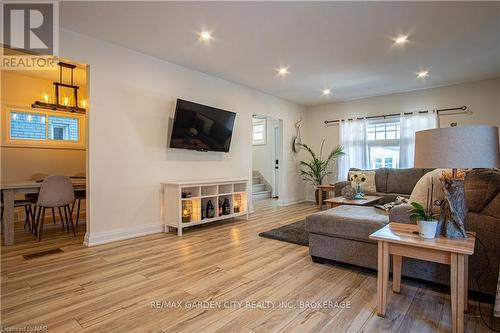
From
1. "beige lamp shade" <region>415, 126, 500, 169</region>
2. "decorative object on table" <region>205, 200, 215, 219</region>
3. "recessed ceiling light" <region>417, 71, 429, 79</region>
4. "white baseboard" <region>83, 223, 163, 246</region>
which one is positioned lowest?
"white baseboard" <region>83, 223, 163, 246</region>

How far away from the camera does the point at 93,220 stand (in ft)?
10.6

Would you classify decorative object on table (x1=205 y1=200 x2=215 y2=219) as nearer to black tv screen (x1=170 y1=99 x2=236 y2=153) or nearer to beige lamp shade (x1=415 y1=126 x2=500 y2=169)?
black tv screen (x1=170 y1=99 x2=236 y2=153)

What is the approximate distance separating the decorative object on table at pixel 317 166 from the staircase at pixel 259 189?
4.21 ft

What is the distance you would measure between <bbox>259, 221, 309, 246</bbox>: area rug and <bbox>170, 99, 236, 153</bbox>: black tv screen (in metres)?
1.73

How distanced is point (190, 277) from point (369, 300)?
1460mm

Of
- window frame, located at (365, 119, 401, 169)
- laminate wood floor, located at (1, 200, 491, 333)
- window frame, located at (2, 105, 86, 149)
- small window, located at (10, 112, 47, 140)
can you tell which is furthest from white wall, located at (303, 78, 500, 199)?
small window, located at (10, 112, 47, 140)

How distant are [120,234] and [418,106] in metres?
5.96

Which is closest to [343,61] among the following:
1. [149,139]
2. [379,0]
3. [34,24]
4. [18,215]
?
[379,0]

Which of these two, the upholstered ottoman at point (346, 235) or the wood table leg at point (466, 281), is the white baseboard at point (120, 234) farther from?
the wood table leg at point (466, 281)

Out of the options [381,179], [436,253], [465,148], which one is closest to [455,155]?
[465,148]

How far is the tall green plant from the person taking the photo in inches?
254

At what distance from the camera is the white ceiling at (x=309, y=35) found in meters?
2.57

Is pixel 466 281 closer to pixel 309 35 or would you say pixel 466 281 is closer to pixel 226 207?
pixel 309 35

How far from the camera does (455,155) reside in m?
1.53
